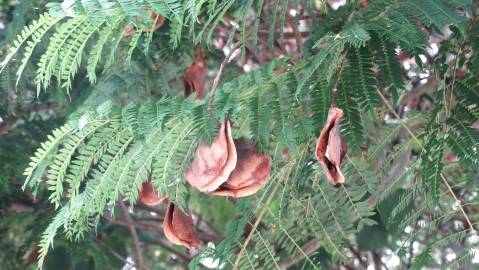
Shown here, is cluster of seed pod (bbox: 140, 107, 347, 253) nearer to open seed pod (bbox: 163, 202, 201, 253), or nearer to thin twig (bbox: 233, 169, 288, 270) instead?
open seed pod (bbox: 163, 202, 201, 253)

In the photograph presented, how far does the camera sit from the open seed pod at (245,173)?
1.78m

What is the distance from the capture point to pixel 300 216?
216 centimetres

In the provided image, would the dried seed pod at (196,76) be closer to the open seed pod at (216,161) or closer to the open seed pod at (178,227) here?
the open seed pod at (178,227)

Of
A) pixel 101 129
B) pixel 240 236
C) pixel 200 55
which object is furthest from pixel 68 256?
pixel 101 129

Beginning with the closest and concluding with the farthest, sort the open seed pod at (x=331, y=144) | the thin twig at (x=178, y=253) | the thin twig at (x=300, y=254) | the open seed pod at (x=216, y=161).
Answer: the open seed pod at (x=331, y=144) → the open seed pod at (x=216, y=161) → the thin twig at (x=300, y=254) → the thin twig at (x=178, y=253)

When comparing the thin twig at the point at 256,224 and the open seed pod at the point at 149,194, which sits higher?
the open seed pod at the point at 149,194

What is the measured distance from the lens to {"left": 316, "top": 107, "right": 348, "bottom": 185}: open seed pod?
159cm

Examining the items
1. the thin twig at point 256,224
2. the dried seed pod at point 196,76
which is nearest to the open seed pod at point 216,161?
the thin twig at point 256,224

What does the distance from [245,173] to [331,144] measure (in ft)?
0.87

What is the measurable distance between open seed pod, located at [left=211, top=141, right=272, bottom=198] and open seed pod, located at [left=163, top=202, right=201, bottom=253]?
0.81 feet

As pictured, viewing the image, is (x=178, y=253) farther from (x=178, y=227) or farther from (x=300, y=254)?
(x=178, y=227)

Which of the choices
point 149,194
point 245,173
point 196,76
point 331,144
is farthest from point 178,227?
point 196,76

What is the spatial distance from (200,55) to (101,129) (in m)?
0.90

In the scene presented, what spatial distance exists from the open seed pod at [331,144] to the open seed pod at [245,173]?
8.2 inches
